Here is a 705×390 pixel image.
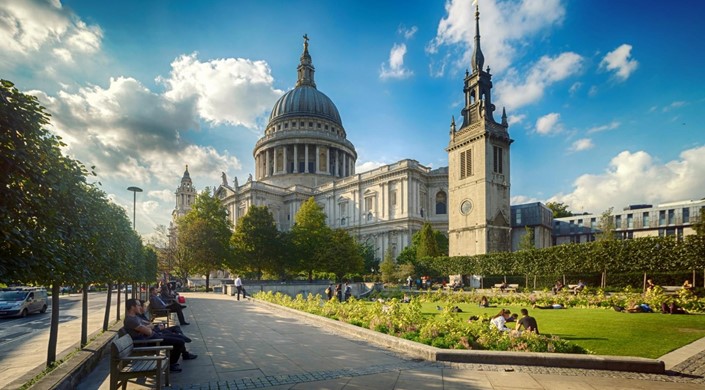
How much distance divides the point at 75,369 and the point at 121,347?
194 centimetres

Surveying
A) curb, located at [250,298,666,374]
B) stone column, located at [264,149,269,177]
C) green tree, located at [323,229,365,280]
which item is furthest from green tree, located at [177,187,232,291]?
stone column, located at [264,149,269,177]

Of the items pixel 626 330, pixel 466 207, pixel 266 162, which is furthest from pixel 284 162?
pixel 626 330

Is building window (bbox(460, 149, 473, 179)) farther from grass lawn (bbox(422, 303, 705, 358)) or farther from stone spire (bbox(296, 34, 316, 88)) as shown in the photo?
stone spire (bbox(296, 34, 316, 88))

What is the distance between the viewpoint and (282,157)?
94438 millimetres

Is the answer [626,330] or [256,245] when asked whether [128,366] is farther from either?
[256,245]

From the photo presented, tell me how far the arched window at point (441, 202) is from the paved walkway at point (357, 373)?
2413 inches

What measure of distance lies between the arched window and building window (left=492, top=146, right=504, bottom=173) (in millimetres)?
20517

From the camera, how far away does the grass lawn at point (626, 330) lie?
981 cm

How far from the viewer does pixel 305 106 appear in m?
96.6

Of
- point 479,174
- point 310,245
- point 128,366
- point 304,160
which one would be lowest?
point 310,245

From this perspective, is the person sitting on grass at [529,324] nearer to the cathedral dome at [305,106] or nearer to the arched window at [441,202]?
the arched window at [441,202]

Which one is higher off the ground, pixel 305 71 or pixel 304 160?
pixel 305 71

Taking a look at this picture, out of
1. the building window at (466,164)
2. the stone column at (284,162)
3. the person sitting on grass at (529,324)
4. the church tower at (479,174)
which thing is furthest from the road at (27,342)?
the stone column at (284,162)

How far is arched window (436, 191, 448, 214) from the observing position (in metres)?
70.9
